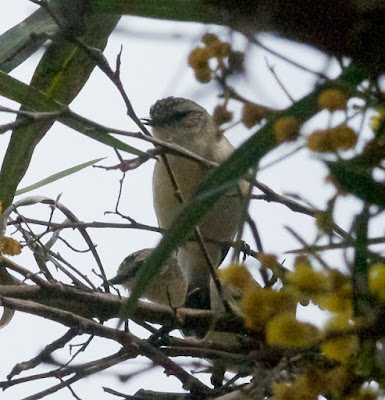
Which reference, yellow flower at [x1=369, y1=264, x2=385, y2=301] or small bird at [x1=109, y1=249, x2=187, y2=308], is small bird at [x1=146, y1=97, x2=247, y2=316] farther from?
yellow flower at [x1=369, y1=264, x2=385, y2=301]

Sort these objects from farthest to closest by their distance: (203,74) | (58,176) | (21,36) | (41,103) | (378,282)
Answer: (58,176) → (21,36) → (41,103) → (203,74) → (378,282)

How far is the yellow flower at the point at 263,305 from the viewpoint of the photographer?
35cm

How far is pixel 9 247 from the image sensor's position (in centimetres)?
71

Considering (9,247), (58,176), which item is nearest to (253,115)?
(9,247)

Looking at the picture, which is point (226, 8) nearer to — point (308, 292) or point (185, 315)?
point (308, 292)

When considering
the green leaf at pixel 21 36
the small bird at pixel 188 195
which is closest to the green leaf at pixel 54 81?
the green leaf at pixel 21 36

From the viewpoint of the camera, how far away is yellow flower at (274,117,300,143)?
347 millimetres

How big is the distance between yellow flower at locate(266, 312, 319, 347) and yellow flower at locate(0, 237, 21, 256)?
0.42m

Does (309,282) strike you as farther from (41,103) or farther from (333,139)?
(41,103)

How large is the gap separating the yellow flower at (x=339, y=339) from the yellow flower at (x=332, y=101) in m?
0.10

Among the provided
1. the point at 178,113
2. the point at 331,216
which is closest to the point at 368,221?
the point at 331,216

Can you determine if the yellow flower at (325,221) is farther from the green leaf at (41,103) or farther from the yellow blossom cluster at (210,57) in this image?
the green leaf at (41,103)

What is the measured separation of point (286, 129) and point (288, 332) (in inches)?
3.8

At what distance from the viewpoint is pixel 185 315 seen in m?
0.87
